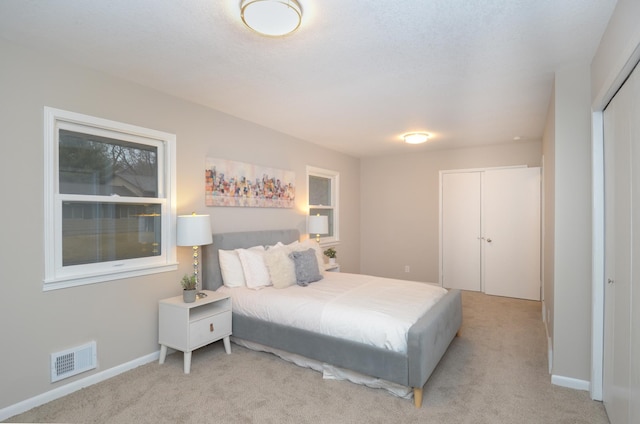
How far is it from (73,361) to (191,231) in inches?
51.1

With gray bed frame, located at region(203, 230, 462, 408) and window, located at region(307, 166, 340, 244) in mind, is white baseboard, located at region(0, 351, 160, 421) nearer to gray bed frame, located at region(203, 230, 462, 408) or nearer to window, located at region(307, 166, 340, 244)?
gray bed frame, located at region(203, 230, 462, 408)

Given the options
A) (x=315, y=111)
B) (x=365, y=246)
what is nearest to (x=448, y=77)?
(x=315, y=111)

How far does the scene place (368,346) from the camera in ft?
8.39

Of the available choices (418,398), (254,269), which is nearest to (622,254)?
(418,398)

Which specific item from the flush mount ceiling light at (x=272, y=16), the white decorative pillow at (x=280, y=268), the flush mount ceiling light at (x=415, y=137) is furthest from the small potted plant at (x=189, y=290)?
the flush mount ceiling light at (x=415, y=137)

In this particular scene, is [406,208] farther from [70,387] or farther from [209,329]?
[70,387]

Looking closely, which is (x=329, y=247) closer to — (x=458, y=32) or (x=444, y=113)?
(x=444, y=113)

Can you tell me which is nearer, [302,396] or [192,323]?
[302,396]

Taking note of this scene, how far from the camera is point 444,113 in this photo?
3787 millimetres

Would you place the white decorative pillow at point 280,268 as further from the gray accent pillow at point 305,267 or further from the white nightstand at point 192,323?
the white nightstand at point 192,323

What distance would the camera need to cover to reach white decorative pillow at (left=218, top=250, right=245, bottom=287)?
3564mm

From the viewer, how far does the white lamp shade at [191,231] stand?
3096 millimetres

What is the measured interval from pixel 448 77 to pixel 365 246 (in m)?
4.36

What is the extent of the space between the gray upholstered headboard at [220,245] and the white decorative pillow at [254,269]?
18 centimetres
